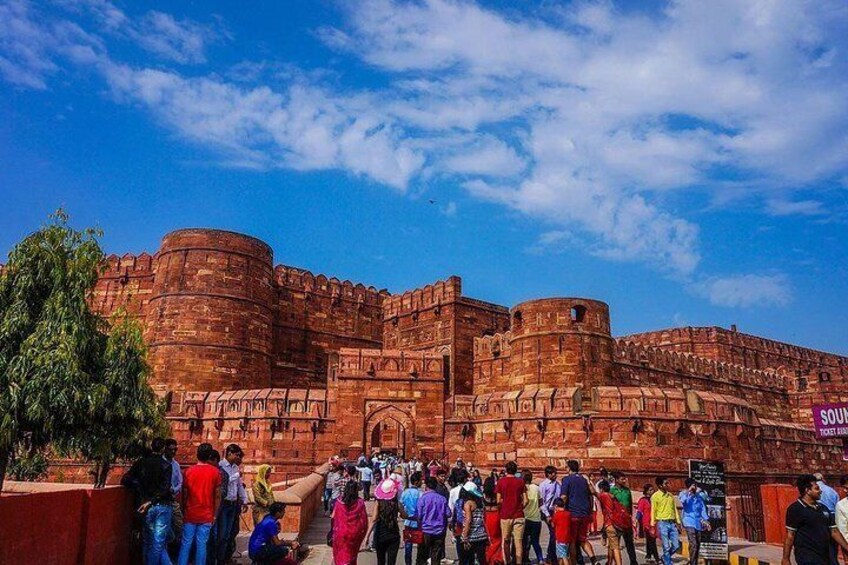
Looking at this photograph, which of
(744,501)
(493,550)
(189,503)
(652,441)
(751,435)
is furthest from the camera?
(751,435)

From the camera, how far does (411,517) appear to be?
24.3 ft

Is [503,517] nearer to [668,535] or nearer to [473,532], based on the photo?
[473,532]

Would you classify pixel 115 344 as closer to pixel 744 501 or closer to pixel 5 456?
pixel 5 456

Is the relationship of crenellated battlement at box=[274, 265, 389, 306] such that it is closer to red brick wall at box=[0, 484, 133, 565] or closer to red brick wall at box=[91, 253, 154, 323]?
red brick wall at box=[91, 253, 154, 323]

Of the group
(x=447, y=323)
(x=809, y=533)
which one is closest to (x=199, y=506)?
(x=809, y=533)

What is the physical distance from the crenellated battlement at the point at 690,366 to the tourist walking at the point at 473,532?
21580 mm

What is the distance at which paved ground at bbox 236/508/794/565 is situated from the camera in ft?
27.8

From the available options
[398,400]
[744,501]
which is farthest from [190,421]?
[744,501]

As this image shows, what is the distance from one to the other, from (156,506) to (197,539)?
1.72ft

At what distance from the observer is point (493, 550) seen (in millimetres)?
7496

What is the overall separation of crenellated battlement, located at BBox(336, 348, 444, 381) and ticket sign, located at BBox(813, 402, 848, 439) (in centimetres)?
1238

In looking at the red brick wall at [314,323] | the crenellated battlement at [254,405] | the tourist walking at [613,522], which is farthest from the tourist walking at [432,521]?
the red brick wall at [314,323]

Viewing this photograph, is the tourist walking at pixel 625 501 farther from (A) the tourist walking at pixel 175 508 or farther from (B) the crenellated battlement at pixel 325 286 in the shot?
(B) the crenellated battlement at pixel 325 286

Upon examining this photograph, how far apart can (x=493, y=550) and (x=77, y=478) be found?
56.3 feet
